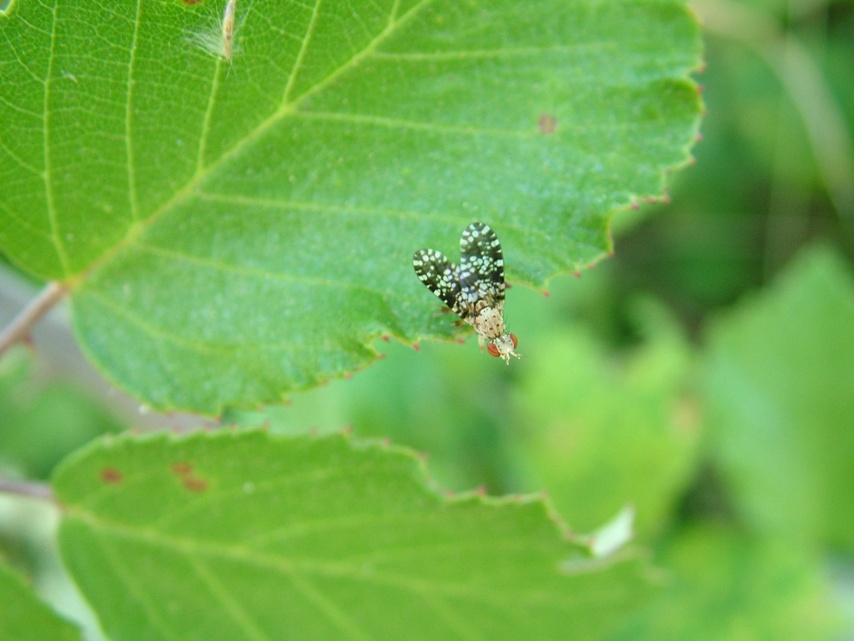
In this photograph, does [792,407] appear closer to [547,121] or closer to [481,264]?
[481,264]

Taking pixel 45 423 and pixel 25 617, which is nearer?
pixel 25 617

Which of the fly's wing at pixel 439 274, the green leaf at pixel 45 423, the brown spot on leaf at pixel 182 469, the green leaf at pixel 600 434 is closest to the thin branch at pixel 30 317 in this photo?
the brown spot on leaf at pixel 182 469

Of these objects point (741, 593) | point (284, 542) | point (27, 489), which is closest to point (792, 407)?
point (741, 593)

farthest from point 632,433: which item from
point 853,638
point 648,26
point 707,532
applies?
point 648,26

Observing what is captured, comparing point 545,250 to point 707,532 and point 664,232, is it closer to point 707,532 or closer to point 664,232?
point 707,532

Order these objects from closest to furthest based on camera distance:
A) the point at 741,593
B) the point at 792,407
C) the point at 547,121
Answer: the point at 547,121 < the point at 741,593 < the point at 792,407

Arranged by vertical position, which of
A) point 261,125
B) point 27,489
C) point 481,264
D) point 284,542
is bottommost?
point 27,489

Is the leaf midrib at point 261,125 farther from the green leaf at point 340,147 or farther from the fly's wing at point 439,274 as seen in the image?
the fly's wing at point 439,274
